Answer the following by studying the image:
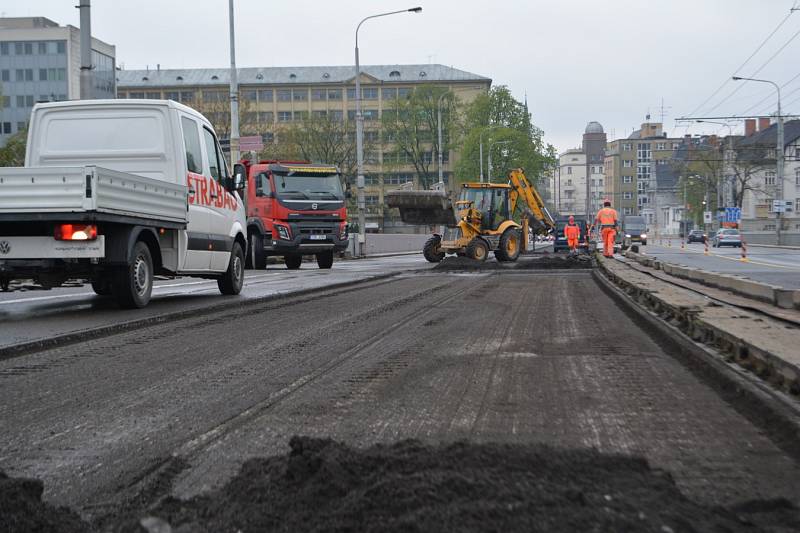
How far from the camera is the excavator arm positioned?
3033cm

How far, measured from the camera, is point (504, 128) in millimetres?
90562

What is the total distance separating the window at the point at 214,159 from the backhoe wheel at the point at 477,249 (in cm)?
1616

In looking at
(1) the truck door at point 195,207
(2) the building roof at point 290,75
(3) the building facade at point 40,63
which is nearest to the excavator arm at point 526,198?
(1) the truck door at point 195,207

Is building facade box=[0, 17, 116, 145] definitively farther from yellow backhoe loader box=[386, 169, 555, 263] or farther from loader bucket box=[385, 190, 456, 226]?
yellow backhoe loader box=[386, 169, 555, 263]

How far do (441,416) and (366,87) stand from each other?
11557 centimetres

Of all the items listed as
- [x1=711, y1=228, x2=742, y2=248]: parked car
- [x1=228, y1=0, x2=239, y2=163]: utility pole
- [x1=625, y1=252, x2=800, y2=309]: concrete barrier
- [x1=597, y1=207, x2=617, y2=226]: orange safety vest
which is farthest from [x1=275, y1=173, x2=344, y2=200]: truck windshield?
[x1=711, y1=228, x2=742, y2=248]: parked car

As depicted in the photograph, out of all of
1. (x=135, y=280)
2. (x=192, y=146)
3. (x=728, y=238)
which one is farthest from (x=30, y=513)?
(x=728, y=238)

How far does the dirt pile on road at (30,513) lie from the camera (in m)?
2.66

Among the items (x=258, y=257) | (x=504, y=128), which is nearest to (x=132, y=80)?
(x=504, y=128)

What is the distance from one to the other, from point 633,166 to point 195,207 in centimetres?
17276

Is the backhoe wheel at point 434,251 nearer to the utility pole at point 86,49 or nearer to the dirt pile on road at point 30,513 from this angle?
the utility pole at point 86,49

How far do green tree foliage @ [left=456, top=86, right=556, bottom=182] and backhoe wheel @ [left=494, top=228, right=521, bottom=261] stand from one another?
194ft

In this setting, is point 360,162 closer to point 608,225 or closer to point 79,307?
point 608,225

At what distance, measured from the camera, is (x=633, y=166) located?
17588 cm
